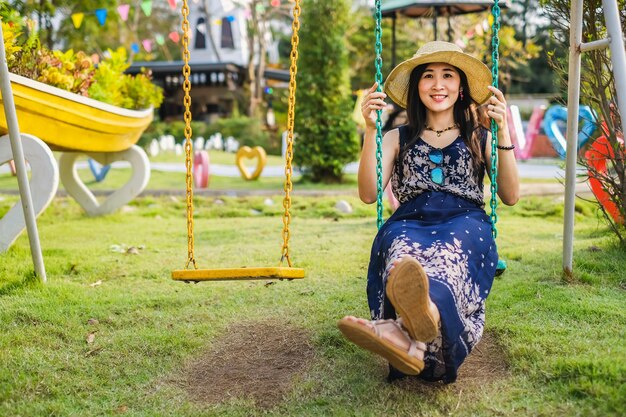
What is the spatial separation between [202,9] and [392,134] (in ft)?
88.8

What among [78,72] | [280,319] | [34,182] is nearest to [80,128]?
[78,72]

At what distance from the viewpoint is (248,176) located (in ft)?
40.4

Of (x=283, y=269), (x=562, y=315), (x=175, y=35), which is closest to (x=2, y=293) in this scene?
(x=283, y=269)

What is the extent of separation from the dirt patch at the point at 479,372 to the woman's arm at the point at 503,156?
0.69 meters

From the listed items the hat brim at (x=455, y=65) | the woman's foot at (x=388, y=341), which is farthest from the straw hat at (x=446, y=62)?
the woman's foot at (x=388, y=341)

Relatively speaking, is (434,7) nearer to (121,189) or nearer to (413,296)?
(121,189)

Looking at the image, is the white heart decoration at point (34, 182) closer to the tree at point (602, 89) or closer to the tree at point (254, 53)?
the tree at point (602, 89)

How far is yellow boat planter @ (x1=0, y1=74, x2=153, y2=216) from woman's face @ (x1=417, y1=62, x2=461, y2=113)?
111 inches

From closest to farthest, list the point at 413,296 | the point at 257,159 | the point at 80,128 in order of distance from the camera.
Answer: the point at 413,296 → the point at 80,128 → the point at 257,159

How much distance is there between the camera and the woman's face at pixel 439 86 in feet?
10.2

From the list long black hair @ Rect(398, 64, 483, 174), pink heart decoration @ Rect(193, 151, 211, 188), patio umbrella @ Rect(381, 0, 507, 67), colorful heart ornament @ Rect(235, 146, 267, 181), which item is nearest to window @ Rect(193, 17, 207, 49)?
colorful heart ornament @ Rect(235, 146, 267, 181)

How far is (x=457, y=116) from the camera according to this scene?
3.20m

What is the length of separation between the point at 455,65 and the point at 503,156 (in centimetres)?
47

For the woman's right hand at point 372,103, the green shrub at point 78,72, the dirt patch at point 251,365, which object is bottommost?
the dirt patch at point 251,365
